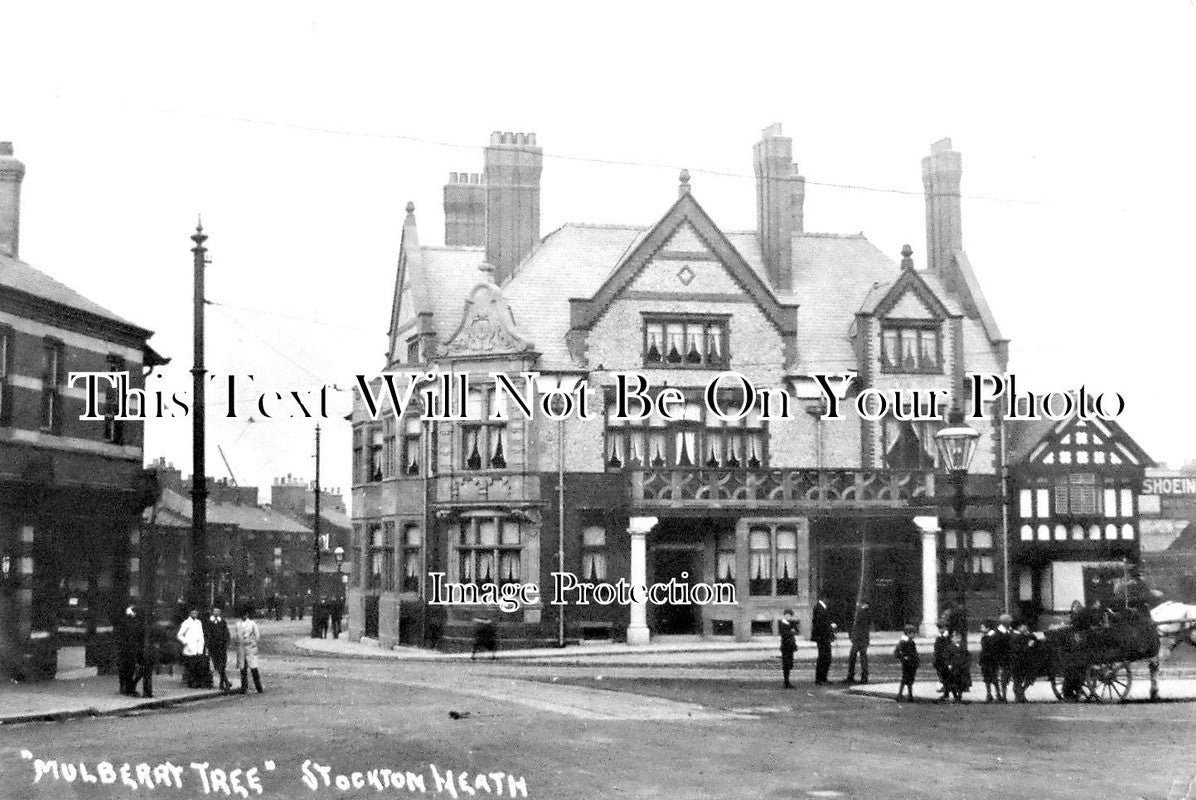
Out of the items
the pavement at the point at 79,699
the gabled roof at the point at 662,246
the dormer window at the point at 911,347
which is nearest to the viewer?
the pavement at the point at 79,699

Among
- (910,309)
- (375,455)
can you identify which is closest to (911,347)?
(910,309)

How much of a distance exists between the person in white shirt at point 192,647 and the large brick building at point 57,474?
2.96 meters

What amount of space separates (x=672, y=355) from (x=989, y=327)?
1061cm

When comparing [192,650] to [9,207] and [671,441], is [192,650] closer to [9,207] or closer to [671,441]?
[9,207]

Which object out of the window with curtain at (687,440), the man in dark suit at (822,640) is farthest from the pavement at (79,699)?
the window with curtain at (687,440)

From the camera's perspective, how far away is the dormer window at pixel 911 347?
4384 cm

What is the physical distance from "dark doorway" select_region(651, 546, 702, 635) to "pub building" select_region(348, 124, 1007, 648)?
0.07 m

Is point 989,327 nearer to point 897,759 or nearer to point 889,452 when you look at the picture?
point 889,452

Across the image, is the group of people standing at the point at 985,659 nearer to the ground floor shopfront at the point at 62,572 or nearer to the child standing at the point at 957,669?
the child standing at the point at 957,669

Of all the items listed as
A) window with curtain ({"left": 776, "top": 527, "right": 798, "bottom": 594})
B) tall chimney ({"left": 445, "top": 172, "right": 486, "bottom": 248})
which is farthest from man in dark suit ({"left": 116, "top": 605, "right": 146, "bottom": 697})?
tall chimney ({"left": 445, "top": 172, "right": 486, "bottom": 248})

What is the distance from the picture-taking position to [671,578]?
42.8 meters

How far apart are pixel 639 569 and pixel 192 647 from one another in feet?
52.8

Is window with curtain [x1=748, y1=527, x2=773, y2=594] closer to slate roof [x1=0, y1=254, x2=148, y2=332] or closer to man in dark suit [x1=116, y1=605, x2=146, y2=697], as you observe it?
slate roof [x1=0, y1=254, x2=148, y2=332]

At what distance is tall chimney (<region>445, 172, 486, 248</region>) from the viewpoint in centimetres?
4828
